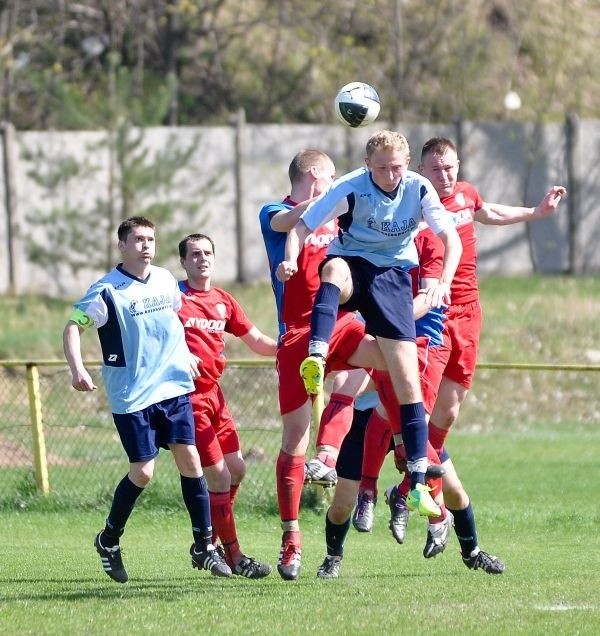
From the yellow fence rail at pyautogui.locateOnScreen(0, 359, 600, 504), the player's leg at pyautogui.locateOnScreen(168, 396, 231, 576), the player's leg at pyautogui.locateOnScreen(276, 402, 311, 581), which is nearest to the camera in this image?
the player's leg at pyautogui.locateOnScreen(168, 396, 231, 576)

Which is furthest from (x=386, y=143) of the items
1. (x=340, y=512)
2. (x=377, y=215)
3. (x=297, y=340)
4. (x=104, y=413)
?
(x=104, y=413)

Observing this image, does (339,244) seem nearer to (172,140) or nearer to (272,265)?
(272,265)

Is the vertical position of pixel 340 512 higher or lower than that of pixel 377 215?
lower

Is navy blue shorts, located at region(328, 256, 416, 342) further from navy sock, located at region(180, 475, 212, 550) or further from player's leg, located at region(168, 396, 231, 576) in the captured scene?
navy sock, located at region(180, 475, 212, 550)

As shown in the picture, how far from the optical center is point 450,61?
26.0 m

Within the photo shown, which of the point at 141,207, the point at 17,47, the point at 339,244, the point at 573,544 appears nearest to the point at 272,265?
the point at 339,244

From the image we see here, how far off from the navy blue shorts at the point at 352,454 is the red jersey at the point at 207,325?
910mm

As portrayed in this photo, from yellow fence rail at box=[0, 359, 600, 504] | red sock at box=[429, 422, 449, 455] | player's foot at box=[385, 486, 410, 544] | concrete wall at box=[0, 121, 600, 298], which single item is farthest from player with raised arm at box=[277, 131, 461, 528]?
concrete wall at box=[0, 121, 600, 298]

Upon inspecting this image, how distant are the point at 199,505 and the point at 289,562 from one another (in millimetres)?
603

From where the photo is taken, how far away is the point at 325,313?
7.32 m

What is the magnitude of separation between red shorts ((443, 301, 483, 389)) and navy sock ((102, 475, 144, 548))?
2230 mm

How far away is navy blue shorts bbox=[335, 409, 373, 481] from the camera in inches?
330

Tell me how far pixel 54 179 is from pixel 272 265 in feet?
45.8

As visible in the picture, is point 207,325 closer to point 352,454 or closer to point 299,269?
point 299,269
